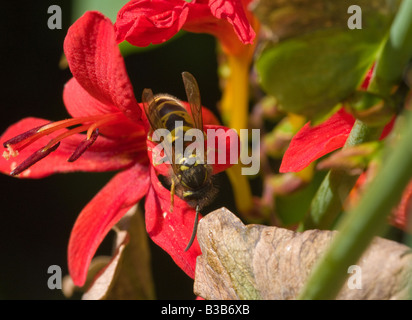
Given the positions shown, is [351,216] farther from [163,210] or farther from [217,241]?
[163,210]

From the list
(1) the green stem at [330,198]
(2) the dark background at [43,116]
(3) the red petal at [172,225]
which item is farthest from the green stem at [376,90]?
(2) the dark background at [43,116]

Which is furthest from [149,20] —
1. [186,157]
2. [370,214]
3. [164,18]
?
A: [370,214]

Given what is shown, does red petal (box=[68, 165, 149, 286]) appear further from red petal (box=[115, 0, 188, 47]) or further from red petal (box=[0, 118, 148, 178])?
red petal (box=[115, 0, 188, 47])

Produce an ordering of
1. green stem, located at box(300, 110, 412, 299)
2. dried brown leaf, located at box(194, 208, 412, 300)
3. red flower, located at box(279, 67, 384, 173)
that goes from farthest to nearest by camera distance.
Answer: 1. red flower, located at box(279, 67, 384, 173)
2. dried brown leaf, located at box(194, 208, 412, 300)
3. green stem, located at box(300, 110, 412, 299)

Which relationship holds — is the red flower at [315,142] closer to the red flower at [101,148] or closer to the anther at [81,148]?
the red flower at [101,148]

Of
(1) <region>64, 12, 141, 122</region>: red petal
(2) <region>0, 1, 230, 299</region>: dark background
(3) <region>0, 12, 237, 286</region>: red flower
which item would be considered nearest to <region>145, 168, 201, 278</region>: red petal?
(3) <region>0, 12, 237, 286</region>: red flower

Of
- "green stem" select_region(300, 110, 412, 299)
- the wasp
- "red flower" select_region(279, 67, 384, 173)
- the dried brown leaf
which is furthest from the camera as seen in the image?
the wasp
